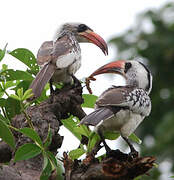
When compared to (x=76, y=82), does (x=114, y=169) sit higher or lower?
lower

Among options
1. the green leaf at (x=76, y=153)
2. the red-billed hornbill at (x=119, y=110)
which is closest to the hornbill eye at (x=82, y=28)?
the red-billed hornbill at (x=119, y=110)

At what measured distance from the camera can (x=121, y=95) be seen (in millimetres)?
3434

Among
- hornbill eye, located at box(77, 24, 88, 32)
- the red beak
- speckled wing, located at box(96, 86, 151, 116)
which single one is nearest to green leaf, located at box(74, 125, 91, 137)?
speckled wing, located at box(96, 86, 151, 116)

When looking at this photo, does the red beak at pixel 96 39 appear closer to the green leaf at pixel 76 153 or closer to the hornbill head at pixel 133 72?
the hornbill head at pixel 133 72

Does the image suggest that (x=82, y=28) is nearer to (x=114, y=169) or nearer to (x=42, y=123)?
(x=42, y=123)

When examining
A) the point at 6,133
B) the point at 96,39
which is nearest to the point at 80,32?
the point at 96,39

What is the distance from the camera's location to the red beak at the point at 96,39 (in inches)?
163

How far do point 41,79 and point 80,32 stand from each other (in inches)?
60.8

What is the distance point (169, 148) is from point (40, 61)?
547 centimetres

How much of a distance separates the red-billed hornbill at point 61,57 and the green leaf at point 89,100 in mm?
269

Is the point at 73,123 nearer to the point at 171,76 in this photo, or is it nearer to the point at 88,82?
the point at 88,82

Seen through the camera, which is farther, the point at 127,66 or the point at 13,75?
the point at 127,66

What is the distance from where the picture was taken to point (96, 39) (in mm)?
4395

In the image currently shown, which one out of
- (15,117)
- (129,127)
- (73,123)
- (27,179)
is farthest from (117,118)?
(27,179)
